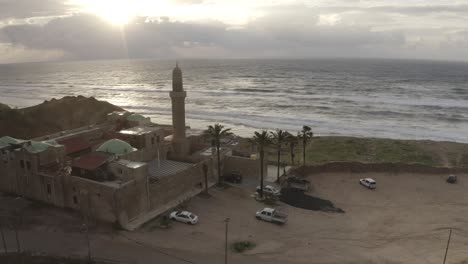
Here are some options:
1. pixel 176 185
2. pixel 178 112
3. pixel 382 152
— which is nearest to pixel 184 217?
pixel 176 185

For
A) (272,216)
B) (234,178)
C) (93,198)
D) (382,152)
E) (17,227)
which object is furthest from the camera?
(382,152)

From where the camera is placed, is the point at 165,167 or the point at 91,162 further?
the point at 165,167

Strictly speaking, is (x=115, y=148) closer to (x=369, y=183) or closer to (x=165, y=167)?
(x=165, y=167)

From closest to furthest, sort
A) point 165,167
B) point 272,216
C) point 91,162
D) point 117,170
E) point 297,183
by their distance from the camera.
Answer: point 272,216 → point 117,170 → point 91,162 → point 165,167 → point 297,183

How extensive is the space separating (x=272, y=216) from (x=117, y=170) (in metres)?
12.3

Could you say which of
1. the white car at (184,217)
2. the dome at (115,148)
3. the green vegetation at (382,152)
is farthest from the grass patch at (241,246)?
the green vegetation at (382,152)

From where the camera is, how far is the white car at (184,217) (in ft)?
89.5

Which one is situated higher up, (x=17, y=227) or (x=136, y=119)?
(x=136, y=119)

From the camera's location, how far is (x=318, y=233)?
88.2 ft

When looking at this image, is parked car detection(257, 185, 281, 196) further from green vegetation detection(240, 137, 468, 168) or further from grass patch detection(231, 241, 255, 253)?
green vegetation detection(240, 137, 468, 168)

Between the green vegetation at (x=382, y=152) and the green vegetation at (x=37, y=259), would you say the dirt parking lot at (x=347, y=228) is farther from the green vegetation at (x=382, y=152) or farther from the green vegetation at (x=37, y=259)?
the green vegetation at (x=382, y=152)

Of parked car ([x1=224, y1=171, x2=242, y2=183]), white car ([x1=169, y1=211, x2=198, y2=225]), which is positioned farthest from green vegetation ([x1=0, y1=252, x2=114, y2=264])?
parked car ([x1=224, y1=171, x2=242, y2=183])

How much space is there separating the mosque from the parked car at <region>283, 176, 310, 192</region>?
3.50 m

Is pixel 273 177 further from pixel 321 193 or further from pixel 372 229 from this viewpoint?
pixel 372 229
